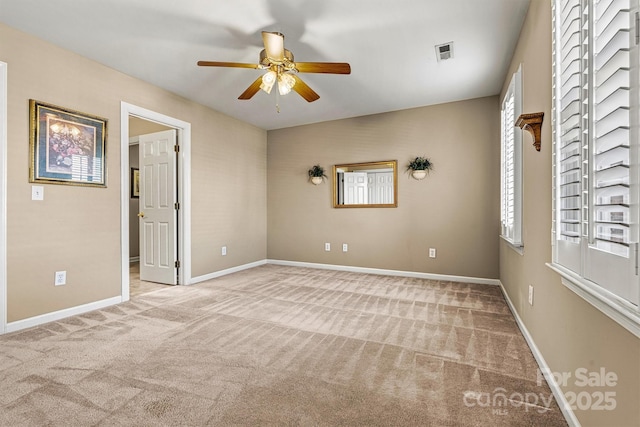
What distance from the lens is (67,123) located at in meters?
2.85

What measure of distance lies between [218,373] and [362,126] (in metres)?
4.04

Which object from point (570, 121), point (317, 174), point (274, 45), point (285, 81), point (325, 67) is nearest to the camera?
point (570, 121)

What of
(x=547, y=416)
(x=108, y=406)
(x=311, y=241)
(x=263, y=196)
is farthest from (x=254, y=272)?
(x=547, y=416)

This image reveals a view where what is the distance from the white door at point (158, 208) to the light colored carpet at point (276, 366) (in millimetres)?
1042

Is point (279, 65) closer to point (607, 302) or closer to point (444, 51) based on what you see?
point (444, 51)

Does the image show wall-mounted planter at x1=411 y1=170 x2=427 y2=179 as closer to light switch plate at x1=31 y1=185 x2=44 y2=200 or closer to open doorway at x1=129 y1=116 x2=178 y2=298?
open doorway at x1=129 y1=116 x2=178 y2=298

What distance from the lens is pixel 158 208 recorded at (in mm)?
4273

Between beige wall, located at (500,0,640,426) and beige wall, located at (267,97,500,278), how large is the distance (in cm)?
123

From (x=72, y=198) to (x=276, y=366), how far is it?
2.57 meters

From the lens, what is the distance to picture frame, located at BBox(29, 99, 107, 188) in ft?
8.69

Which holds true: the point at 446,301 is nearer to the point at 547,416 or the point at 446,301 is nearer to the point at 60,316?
the point at 547,416

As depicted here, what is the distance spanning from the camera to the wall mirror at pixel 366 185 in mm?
4664

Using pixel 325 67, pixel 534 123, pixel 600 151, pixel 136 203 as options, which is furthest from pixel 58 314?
pixel 534 123

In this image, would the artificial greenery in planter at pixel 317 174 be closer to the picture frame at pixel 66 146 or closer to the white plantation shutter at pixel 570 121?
the picture frame at pixel 66 146
